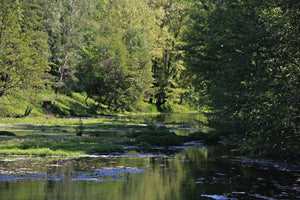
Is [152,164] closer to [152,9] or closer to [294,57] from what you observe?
[294,57]

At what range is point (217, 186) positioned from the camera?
18156 millimetres

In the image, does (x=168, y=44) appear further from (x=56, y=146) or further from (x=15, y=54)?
(x=56, y=146)

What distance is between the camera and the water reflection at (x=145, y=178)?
645 inches

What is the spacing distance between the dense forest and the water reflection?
1.79 metres

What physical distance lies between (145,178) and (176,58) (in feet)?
240

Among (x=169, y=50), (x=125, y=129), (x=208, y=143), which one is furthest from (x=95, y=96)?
(x=208, y=143)

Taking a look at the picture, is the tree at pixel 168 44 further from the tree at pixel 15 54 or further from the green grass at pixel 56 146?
the green grass at pixel 56 146

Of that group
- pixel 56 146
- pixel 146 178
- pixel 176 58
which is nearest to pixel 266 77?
pixel 146 178

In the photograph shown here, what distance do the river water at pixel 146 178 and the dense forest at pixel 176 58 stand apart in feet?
5.92

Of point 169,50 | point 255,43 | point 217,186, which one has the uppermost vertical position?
point 169,50

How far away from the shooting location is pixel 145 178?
19.6 m

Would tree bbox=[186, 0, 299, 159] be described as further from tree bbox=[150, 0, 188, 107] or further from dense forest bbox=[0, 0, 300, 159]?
tree bbox=[150, 0, 188, 107]

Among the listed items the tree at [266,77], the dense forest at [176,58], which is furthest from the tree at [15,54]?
the tree at [266,77]

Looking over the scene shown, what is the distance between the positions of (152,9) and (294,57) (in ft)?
235
